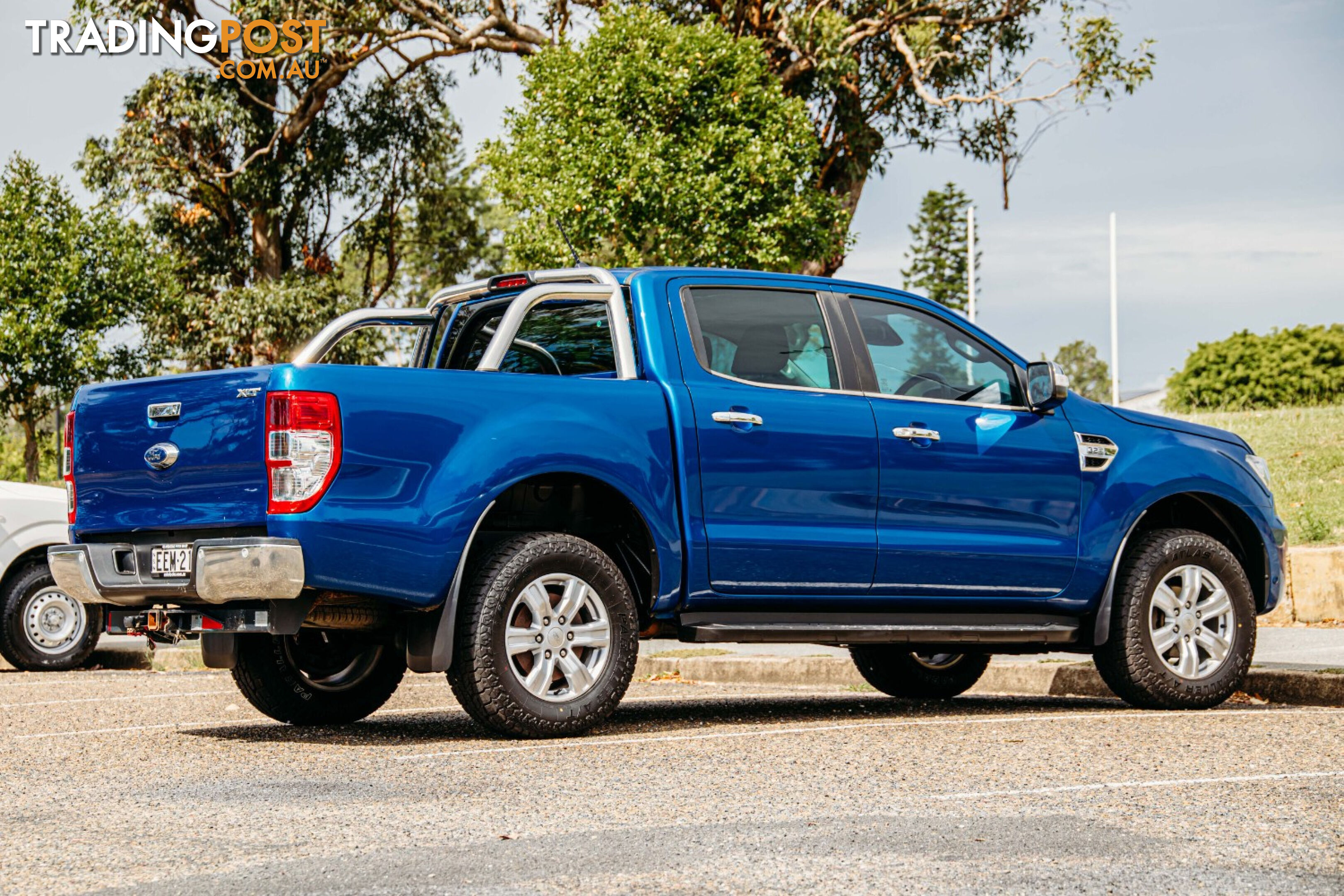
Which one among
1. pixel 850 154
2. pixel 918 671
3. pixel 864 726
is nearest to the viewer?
pixel 864 726

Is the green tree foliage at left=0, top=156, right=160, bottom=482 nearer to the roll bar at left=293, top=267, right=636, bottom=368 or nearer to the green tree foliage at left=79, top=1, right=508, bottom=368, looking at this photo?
the green tree foliage at left=79, top=1, right=508, bottom=368

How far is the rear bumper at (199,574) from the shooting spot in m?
6.03

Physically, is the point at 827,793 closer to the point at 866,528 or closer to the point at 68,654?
the point at 866,528

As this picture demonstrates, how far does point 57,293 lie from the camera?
31.0 metres

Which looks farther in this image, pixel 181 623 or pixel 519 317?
pixel 519 317

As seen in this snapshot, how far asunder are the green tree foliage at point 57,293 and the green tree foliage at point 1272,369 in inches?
1019

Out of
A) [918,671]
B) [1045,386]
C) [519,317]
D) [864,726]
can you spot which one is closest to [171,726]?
[519,317]

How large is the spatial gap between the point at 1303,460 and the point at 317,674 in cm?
1657

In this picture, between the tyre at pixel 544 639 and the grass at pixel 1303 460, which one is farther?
the grass at pixel 1303 460

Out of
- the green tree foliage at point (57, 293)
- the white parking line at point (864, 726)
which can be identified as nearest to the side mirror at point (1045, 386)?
the white parking line at point (864, 726)

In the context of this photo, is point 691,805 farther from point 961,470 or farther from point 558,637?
point 961,470

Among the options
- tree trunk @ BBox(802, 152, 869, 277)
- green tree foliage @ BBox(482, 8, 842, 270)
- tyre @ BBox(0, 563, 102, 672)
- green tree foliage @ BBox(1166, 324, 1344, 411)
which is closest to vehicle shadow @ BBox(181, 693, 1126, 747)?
tyre @ BBox(0, 563, 102, 672)

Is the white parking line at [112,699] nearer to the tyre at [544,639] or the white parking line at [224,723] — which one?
the white parking line at [224,723]

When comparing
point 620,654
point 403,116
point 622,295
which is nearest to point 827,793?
point 620,654
